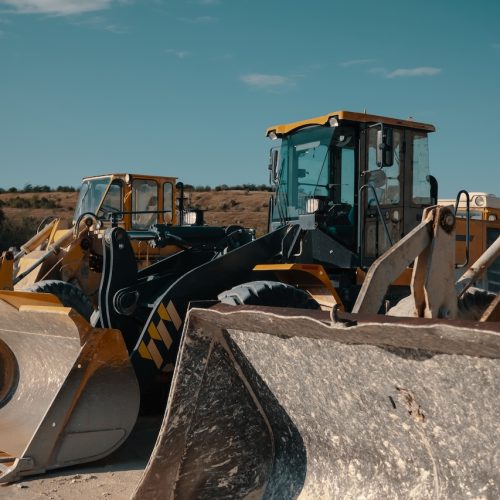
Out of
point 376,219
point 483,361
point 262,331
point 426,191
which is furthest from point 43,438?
point 426,191

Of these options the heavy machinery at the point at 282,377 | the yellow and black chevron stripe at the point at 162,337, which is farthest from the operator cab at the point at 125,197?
the yellow and black chevron stripe at the point at 162,337

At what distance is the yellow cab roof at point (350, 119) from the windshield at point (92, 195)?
5.86m

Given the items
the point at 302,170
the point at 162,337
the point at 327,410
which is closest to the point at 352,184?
the point at 302,170

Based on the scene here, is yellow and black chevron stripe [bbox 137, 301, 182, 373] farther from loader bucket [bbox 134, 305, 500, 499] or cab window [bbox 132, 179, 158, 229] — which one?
cab window [bbox 132, 179, 158, 229]

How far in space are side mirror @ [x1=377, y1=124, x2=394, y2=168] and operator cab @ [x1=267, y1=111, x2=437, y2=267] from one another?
224 mm

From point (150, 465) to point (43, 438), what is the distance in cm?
145

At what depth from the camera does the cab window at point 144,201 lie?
1351 cm

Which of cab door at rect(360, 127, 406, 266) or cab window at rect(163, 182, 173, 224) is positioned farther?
cab window at rect(163, 182, 173, 224)

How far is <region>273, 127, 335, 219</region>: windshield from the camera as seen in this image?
7.35 m

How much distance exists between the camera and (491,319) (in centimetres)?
407

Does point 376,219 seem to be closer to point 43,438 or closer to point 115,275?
point 115,275

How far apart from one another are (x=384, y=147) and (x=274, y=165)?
1.40 meters

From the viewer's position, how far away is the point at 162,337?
586cm

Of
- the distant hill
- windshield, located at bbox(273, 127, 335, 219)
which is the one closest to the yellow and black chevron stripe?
windshield, located at bbox(273, 127, 335, 219)
